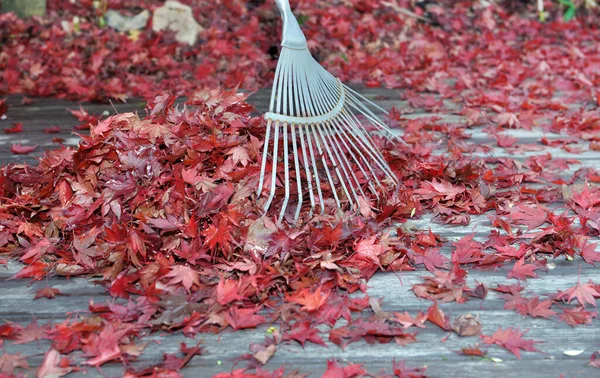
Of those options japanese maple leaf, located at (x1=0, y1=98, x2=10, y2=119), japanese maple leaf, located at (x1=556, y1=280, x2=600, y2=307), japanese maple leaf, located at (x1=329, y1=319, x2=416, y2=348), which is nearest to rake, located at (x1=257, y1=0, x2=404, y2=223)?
japanese maple leaf, located at (x1=329, y1=319, x2=416, y2=348)

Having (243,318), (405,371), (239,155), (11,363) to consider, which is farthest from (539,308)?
(11,363)

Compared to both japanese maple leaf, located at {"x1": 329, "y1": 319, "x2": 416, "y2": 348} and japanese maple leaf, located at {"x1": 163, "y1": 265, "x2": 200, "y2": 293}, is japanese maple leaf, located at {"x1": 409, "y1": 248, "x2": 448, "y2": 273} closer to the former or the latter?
japanese maple leaf, located at {"x1": 329, "y1": 319, "x2": 416, "y2": 348}

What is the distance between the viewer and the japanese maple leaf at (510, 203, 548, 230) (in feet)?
7.70

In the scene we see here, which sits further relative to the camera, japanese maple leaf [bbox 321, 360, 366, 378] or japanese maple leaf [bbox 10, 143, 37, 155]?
japanese maple leaf [bbox 10, 143, 37, 155]

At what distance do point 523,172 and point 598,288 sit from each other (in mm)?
895

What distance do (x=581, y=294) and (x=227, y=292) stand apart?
1.06 meters

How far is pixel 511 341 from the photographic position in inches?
68.2

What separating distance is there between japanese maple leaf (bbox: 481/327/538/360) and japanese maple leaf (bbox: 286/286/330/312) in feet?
1.51

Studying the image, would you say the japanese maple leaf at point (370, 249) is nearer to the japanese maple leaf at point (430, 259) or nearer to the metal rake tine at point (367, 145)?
the japanese maple leaf at point (430, 259)

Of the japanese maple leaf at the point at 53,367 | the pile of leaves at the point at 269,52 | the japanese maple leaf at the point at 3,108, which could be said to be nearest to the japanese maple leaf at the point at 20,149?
the japanese maple leaf at the point at 3,108

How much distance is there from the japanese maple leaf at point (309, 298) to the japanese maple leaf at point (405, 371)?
30 cm

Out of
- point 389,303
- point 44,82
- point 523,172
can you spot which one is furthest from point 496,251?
point 44,82

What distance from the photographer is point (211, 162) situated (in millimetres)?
2332

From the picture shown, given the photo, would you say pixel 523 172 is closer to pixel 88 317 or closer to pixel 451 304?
pixel 451 304
